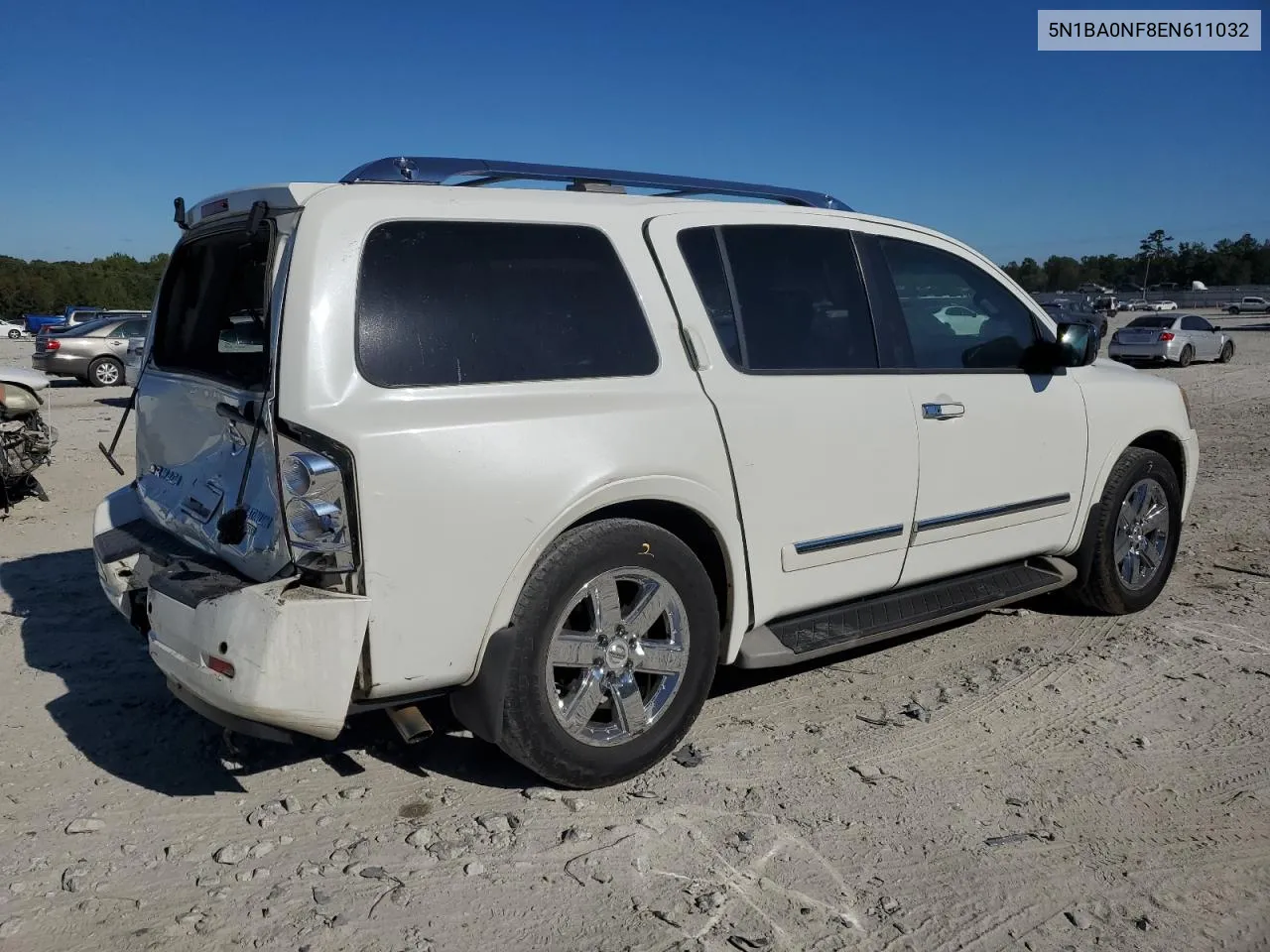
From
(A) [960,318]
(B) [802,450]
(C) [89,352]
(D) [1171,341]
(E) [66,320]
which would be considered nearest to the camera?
(B) [802,450]

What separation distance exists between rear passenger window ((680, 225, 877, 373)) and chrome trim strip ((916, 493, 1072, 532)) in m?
0.71

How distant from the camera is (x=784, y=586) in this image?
397cm

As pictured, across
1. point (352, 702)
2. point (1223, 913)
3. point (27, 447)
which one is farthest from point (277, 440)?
point (27, 447)

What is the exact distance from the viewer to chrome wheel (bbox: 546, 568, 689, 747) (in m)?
3.43

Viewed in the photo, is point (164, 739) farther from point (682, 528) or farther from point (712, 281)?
point (712, 281)

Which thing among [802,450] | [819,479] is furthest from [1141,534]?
[802,450]

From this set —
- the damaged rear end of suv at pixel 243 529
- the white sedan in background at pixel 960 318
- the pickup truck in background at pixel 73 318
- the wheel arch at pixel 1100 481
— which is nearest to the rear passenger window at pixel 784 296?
the white sedan in background at pixel 960 318

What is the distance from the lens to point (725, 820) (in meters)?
3.38

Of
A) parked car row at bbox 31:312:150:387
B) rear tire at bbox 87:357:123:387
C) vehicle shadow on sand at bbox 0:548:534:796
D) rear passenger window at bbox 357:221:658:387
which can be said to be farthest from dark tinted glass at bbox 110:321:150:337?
rear passenger window at bbox 357:221:658:387

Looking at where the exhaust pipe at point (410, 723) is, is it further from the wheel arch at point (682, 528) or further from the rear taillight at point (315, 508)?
the rear taillight at point (315, 508)

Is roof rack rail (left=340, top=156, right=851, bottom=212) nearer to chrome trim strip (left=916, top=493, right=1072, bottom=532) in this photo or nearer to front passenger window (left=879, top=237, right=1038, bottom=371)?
front passenger window (left=879, top=237, right=1038, bottom=371)

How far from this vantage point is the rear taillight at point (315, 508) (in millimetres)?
2934

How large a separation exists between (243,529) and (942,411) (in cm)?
276

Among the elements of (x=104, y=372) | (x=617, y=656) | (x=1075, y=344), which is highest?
(x=1075, y=344)
